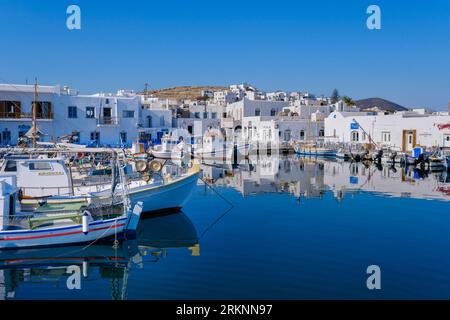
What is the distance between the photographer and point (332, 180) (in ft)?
Answer: 100

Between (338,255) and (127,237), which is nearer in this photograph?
(338,255)

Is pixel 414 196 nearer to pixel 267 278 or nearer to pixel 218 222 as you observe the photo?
pixel 218 222

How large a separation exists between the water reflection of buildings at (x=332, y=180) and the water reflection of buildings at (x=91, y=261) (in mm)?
10741

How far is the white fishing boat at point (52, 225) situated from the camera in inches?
525

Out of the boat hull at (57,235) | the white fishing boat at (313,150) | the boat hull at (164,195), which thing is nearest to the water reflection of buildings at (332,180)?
the boat hull at (164,195)

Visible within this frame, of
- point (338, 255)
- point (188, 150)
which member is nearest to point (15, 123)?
point (188, 150)

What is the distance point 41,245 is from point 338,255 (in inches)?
340

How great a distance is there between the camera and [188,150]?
47.1 meters

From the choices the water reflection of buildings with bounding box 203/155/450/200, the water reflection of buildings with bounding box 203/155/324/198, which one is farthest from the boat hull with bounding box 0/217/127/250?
the water reflection of buildings with bounding box 203/155/450/200

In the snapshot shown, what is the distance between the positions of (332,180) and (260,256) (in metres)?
18.8

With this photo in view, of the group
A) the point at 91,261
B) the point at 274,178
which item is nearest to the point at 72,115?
the point at 274,178

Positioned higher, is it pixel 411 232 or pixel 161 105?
pixel 161 105

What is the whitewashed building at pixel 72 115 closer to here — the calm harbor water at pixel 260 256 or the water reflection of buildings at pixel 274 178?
the water reflection of buildings at pixel 274 178

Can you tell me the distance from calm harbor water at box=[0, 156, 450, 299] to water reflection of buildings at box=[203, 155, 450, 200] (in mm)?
3125
